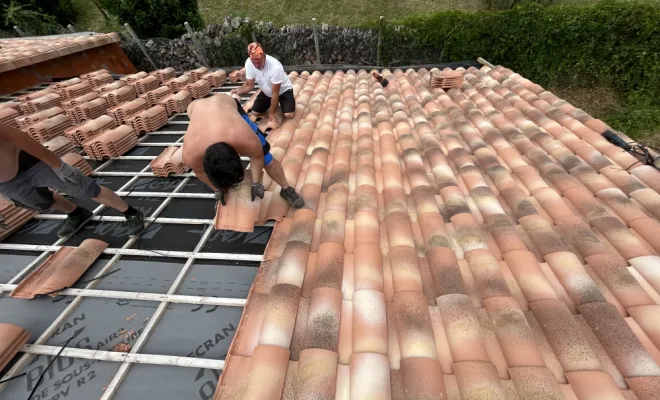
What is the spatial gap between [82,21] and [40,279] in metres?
27.5

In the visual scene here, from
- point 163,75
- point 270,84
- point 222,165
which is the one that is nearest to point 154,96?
point 163,75

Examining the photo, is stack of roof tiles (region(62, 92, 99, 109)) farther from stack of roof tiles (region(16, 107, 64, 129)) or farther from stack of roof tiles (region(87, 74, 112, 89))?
stack of roof tiles (region(87, 74, 112, 89))

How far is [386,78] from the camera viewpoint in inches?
311

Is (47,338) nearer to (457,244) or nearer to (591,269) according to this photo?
(457,244)

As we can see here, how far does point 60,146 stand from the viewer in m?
5.28

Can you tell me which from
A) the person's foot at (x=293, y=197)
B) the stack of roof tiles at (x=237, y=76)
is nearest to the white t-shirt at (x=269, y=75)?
the person's foot at (x=293, y=197)

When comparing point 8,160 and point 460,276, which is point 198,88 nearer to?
point 8,160

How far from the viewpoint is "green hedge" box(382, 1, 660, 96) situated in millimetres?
10945

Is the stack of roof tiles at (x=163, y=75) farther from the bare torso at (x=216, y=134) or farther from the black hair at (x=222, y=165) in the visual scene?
the black hair at (x=222, y=165)

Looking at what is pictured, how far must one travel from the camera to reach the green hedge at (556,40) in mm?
10945

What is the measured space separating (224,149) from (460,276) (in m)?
2.50

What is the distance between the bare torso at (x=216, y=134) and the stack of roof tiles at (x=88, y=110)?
4.79m

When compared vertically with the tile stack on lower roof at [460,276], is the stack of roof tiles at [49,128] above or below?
above

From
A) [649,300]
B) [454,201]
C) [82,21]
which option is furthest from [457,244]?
[82,21]
